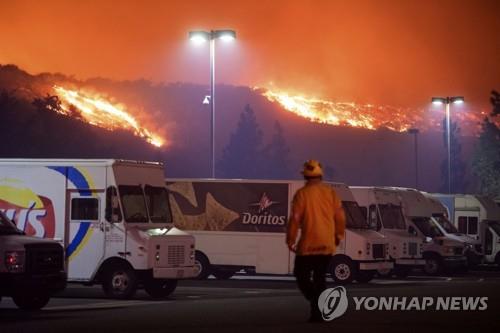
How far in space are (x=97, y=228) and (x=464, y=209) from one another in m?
27.7

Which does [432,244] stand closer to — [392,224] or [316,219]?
[392,224]

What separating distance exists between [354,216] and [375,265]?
164 cm

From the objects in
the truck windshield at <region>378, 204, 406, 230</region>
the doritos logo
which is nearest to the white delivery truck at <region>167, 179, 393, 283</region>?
the truck windshield at <region>378, 204, 406, 230</region>

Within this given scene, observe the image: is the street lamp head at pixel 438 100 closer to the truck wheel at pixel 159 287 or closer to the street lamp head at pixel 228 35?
the street lamp head at pixel 228 35

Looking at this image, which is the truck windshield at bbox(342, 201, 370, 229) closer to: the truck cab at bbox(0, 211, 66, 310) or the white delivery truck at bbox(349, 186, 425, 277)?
the white delivery truck at bbox(349, 186, 425, 277)

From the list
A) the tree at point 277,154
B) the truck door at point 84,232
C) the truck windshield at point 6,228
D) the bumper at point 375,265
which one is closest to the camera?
the truck windshield at point 6,228

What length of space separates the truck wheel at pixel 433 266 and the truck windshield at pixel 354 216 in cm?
697

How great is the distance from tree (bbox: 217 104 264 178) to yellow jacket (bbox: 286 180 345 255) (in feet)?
490

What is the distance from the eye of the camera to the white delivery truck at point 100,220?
25.4 metres

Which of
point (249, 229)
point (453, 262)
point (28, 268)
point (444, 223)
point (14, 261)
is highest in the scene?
point (444, 223)

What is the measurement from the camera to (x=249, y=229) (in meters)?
34.5

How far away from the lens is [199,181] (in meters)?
34.9

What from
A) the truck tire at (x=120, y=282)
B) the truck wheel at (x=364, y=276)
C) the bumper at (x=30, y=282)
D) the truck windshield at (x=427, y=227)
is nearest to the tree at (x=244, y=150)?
the truck windshield at (x=427, y=227)

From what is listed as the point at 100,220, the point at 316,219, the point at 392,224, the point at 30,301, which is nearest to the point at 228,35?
the point at 392,224
